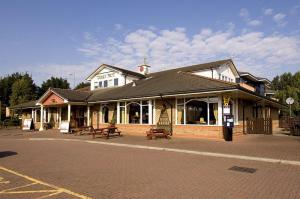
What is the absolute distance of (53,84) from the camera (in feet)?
211

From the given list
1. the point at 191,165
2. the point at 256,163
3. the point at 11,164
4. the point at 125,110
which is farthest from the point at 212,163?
the point at 125,110

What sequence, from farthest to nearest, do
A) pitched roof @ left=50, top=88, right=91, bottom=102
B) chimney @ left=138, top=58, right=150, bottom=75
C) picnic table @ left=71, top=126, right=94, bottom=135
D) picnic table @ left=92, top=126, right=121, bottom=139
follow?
chimney @ left=138, top=58, right=150, bottom=75 < pitched roof @ left=50, top=88, right=91, bottom=102 < picnic table @ left=71, top=126, right=94, bottom=135 < picnic table @ left=92, top=126, right=121, bottom=139

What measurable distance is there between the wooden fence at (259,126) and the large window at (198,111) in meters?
4.76

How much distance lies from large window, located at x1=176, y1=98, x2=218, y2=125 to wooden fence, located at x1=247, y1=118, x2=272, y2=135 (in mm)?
4764

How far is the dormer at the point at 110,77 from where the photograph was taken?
99.1 ft

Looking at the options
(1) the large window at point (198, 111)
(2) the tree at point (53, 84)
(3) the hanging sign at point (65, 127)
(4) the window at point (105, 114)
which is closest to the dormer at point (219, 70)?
(1) the large window at point (198, 111)

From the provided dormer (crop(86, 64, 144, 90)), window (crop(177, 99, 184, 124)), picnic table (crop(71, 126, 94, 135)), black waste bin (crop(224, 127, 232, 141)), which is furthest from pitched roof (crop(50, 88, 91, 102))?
black waste bin (crop(224, 127, 232, 141))

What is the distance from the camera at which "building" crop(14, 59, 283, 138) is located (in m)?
17.5

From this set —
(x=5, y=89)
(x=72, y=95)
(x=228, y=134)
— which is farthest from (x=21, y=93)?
(x=228, y=134)

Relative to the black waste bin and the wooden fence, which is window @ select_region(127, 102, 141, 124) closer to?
the black waste bin

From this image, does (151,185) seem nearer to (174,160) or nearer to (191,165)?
(191,165)

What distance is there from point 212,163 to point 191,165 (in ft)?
2.69

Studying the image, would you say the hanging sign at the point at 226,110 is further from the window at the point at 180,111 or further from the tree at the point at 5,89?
the tree at the point at 5,89

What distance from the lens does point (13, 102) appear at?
2112 inches
